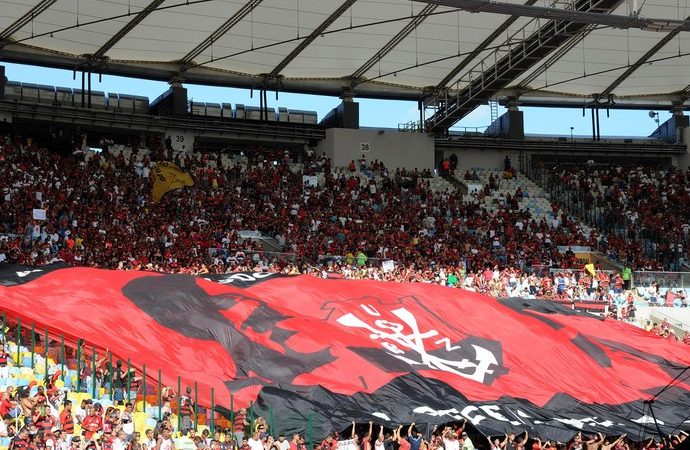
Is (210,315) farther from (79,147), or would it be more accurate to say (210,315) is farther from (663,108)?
(663,108)

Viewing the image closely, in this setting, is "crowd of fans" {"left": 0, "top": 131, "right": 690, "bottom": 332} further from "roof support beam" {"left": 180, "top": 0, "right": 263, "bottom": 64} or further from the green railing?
the green railing

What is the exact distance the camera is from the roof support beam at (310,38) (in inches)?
1555

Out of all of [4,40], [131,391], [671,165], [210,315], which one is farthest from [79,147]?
[671,165]

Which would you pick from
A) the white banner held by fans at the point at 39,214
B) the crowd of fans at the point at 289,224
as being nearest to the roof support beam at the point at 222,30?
the crowd of fans at the point at 289,224

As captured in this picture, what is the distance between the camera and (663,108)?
181 feet

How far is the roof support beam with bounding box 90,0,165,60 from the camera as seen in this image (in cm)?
3744

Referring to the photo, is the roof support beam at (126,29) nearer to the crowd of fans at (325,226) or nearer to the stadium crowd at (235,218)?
the crowd of fans at (325,226)

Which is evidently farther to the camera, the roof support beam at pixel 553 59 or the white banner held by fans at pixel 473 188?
the white banner held by fans at pixel 473 188

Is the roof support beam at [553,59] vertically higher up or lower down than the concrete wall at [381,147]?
higher up

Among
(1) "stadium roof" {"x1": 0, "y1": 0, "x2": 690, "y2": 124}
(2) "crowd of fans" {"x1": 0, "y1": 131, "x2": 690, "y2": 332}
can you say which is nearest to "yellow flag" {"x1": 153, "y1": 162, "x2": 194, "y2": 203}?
(2) "crowd of fans" {"x1": 0, "y1": 131, "x2": 690, "y2": 332}

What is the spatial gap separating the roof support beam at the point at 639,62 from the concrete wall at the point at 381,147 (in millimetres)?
9199

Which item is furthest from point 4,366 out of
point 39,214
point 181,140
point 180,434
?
point 181,140

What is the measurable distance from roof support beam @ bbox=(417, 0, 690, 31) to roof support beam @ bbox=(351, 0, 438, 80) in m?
5.42

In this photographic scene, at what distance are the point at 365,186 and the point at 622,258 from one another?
451 inches
